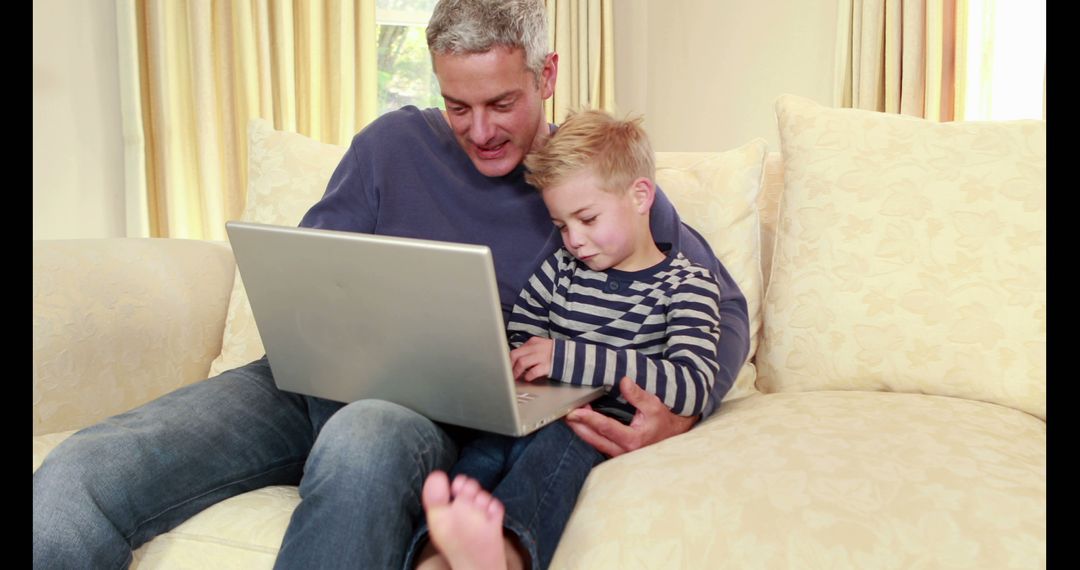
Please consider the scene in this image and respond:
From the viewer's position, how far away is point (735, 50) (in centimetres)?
350

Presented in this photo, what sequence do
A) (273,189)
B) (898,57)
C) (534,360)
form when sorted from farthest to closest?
(898,57)
(273,189)
(534,360)

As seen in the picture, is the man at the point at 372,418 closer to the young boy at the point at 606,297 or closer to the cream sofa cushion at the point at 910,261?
the young boy at the point at 606,297

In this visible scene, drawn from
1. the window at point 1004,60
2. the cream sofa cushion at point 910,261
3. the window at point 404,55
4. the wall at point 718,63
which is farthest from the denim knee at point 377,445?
the window at point 404,55

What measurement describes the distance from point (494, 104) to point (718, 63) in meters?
2.42

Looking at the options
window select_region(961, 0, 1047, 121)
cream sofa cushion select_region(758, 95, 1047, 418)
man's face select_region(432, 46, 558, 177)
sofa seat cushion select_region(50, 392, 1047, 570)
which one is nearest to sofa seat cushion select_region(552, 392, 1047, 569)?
sofa seat cushion select_region(50, 392, 1047, 570)

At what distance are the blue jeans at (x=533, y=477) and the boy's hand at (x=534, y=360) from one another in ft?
0.23

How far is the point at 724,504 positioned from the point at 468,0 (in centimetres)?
81

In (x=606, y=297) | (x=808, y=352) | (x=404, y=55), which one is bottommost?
(x=808, y=352)

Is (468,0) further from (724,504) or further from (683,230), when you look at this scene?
(724,504)

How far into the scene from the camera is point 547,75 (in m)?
1.46

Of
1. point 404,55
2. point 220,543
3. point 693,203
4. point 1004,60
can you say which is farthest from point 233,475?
point 404,55

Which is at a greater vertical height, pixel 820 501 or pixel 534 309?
pixel 534 309

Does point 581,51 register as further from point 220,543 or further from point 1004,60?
point 220,543

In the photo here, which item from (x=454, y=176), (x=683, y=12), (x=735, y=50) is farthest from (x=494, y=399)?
(x=683, y=12)
